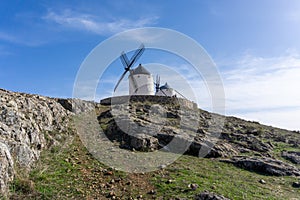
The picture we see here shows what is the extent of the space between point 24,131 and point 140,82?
41612 mm

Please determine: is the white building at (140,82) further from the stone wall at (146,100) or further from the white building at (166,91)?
the stone wall at (146,100)

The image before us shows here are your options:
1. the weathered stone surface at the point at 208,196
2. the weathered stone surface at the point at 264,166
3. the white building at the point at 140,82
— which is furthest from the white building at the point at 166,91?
the weathered stone surface at the point at 208,196

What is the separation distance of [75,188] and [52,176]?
5.12 ft

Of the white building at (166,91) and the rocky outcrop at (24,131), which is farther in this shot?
the white building at (166,91)

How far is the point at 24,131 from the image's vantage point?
1492 centimetres

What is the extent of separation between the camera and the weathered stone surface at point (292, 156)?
24.3 m

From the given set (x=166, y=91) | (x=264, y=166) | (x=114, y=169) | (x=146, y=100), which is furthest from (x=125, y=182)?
(x=166, y=91)

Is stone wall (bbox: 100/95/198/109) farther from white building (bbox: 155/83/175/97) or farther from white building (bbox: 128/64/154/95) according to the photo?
white building (bbox: 155/83/175/97)

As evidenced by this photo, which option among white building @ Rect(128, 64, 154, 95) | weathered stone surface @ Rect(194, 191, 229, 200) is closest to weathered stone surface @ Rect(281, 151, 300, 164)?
weathered stone surface @ Rect(194, 191, 229, 200)

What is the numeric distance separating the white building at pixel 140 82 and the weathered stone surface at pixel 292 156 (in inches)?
1284

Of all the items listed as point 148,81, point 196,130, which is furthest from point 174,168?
point 148,81

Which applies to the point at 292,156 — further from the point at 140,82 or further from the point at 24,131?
the point at 140,82

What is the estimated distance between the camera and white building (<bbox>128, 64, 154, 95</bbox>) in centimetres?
5557

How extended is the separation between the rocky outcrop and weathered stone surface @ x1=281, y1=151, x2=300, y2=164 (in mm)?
19495
